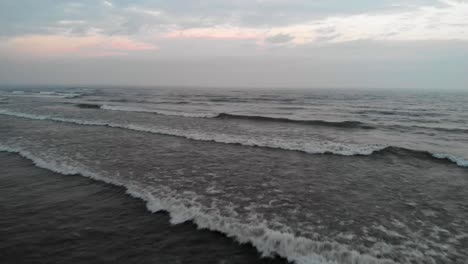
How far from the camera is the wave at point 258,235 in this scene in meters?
5.25

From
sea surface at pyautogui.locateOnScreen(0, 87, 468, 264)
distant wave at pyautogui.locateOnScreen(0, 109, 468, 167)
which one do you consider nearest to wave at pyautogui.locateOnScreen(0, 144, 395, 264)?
sea surface at pyautogui.locateOnScreen(0, 87, 468, 264)

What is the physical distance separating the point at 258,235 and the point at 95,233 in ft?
11.4

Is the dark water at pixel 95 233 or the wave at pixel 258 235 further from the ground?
the dark water at pixel 95 233

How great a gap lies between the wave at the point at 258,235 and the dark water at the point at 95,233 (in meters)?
0.24

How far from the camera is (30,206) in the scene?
738 centimetres

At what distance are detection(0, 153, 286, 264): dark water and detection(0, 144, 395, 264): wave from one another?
0.78 feet

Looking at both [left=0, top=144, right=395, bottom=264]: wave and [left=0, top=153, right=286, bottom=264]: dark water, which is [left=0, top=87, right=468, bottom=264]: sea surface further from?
[left=0, top=153, right=286, bottom=264]: dark water

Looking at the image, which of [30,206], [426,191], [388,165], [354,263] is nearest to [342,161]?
[388,165]

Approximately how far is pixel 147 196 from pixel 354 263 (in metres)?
5.69

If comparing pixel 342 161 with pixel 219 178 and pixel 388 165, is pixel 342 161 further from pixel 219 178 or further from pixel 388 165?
pixel 219 178

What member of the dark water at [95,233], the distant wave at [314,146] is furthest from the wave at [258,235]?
the distant wave at [314,146]

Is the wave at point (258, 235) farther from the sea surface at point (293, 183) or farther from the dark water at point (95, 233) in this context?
the dark water at point (95, 233)

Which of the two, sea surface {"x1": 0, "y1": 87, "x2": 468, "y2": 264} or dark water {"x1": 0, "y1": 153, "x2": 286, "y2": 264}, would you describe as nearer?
dark water {"x1": 0, "y1": 153, "x2": 286, "y2": 264}

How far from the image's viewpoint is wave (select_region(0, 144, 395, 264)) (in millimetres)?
5250
